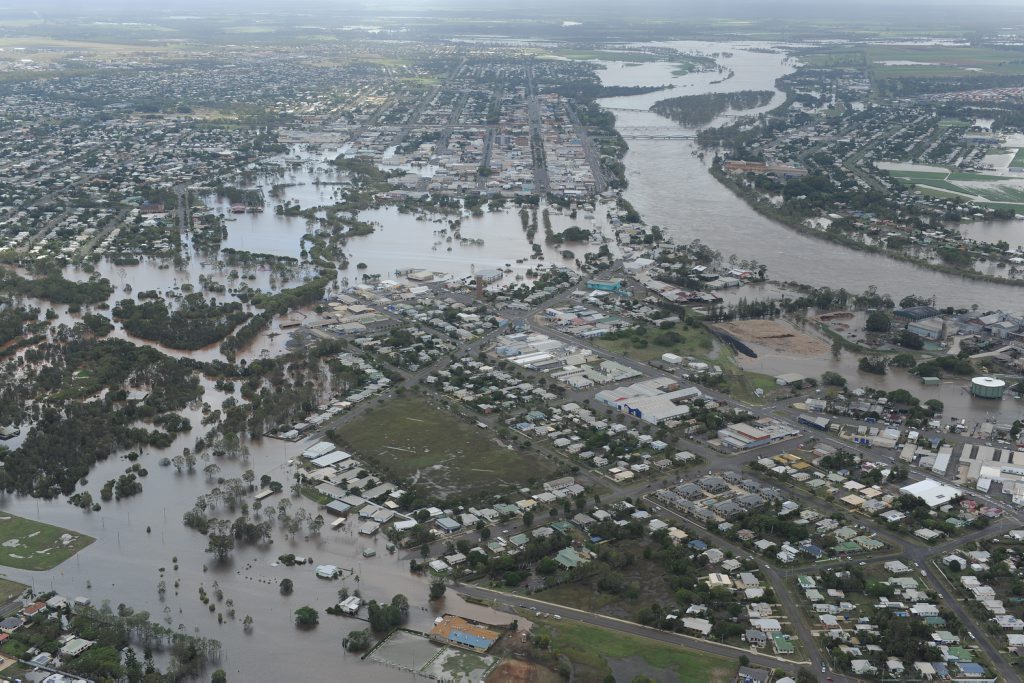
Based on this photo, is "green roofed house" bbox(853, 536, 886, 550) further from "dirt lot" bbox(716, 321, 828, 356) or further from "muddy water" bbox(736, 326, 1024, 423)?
"dirt lot" bbox(716, 321, 828, 356)

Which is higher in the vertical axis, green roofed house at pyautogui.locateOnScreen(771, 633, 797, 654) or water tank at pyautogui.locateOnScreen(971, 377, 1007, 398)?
water tank at pyautogui.locateOnScreen(971, 377, 1007, 398)

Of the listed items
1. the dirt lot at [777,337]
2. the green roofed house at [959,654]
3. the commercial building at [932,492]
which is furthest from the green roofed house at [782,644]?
the dirt lot at [777,337]

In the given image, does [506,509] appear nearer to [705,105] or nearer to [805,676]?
[805,676]

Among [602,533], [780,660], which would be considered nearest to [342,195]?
[602,533]

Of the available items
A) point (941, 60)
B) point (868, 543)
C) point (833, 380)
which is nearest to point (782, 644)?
point (868, 543)

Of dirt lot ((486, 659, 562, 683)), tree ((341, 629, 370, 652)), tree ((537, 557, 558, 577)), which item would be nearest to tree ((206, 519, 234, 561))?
tree ((341, 629, 370, 652))

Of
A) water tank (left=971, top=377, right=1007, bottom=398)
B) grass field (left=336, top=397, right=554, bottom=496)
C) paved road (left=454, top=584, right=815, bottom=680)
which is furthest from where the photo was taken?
water tank (left=971, top=377, right=1007, bottom=398)

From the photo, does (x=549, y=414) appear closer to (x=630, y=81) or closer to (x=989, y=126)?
(x=989, y=126)
